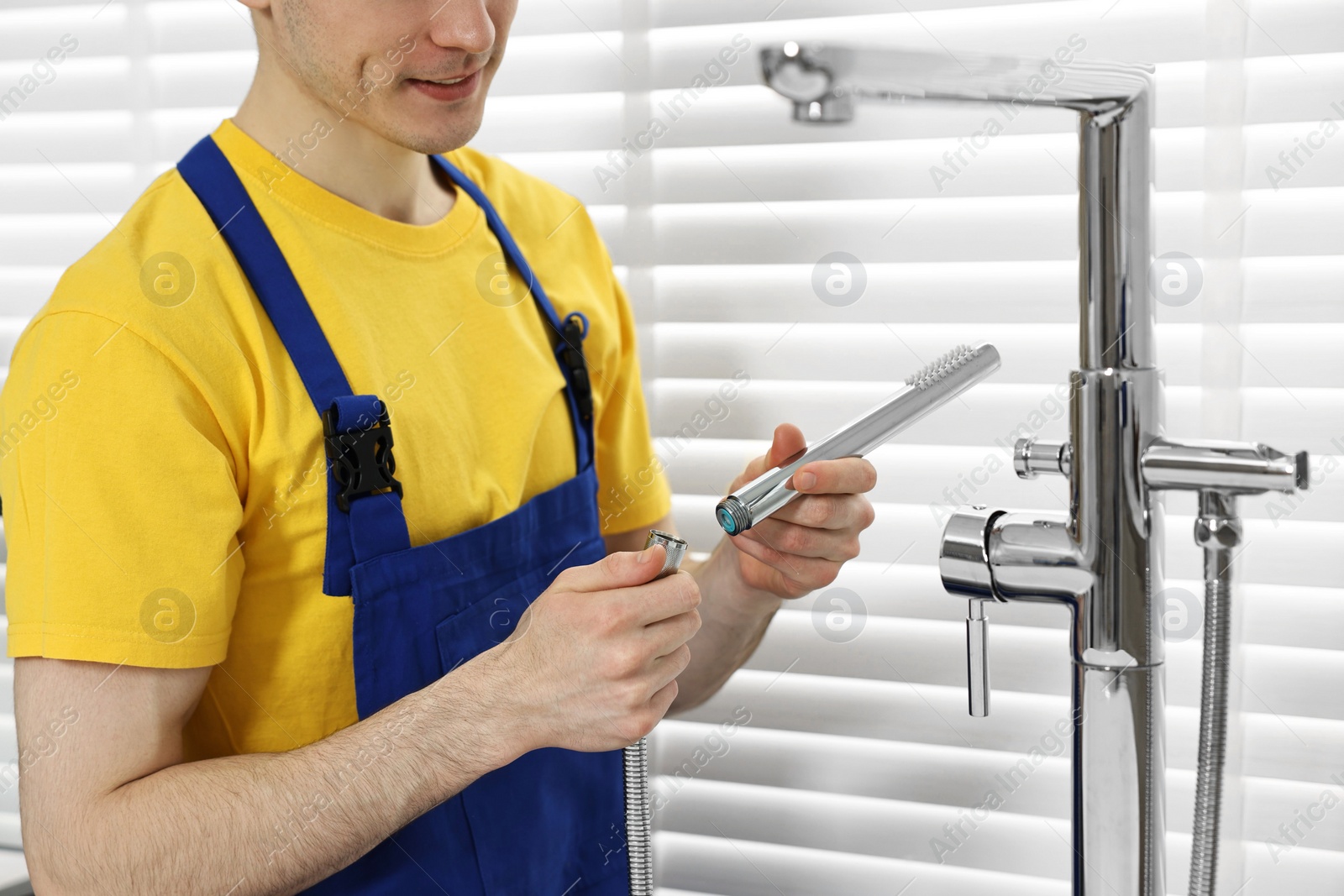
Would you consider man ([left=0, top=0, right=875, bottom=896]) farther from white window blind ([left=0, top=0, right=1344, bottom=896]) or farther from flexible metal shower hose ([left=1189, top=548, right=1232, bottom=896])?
flexible metal shower hose ([left=1189, top=548, right=1232, bottom=896])

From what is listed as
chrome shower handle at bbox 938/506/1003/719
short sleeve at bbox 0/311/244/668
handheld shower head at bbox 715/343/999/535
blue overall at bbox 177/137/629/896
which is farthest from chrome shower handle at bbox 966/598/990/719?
short sleeve at bbox 0/311/244/668

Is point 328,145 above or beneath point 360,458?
above

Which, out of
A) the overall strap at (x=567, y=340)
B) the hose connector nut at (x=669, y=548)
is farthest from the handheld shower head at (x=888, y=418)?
the overall strap at (x=567, y=340)

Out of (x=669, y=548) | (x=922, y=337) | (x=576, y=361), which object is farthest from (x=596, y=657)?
(x=922, y=337)

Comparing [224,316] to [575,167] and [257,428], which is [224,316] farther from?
[575,167]

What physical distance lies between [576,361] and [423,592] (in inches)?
9.6

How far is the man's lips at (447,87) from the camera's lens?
794mm

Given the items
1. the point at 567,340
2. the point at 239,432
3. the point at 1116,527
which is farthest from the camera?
the point at 567,340

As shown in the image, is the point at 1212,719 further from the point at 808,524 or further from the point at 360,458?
the point at 360,458

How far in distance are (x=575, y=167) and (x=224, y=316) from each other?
413mm

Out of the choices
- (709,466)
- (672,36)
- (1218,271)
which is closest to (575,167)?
(672,36)

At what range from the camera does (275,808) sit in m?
0.69

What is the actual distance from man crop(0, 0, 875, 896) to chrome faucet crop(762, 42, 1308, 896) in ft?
0.57

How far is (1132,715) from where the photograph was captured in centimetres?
62
